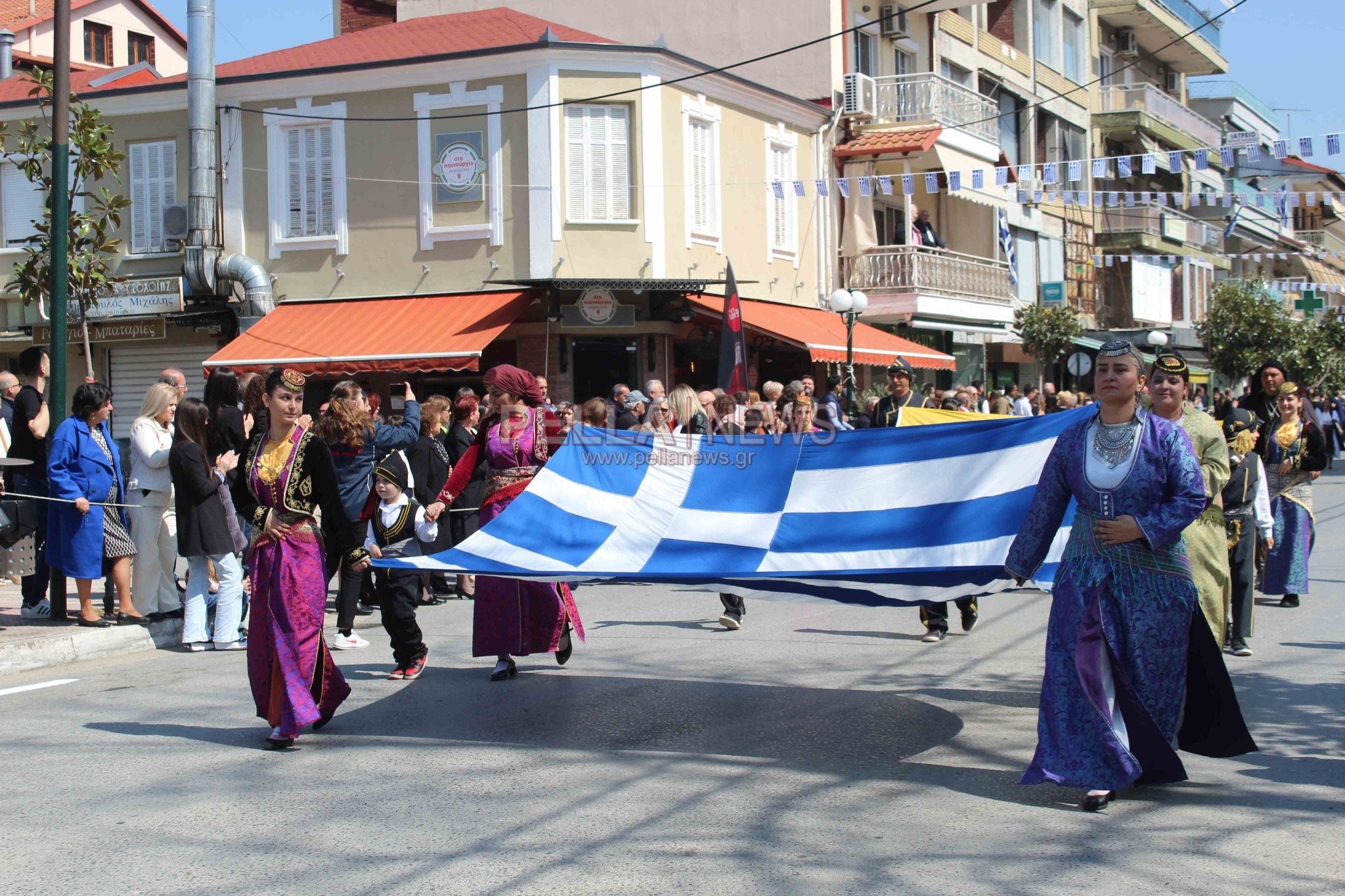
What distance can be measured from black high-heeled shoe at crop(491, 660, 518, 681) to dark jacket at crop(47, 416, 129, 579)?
142 inches

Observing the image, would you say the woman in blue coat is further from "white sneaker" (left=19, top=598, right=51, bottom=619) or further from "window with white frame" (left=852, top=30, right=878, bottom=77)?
"window with white frame" (left=852, top=30, right=878, bottom=77)

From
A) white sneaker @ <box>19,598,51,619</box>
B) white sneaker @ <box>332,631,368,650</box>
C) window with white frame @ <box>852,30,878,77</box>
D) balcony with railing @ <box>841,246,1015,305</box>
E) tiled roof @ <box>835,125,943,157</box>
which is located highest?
window with white frame @ <box>852,30,878,77</box>

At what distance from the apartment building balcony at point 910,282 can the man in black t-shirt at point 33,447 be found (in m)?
19.0

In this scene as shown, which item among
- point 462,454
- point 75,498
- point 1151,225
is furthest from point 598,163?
point 1151,225

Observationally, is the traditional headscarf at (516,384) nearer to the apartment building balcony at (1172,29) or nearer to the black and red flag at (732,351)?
the black and red flag at (732,351)

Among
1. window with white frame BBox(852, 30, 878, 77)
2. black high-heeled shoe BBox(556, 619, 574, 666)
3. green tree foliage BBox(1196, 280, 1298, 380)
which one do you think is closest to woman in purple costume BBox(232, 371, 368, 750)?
black high-heeled shoe BBox(556, 619, 574, 666)

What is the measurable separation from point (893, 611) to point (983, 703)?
3862 mm

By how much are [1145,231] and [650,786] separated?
38.2 m

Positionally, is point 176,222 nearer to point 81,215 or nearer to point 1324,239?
point 81,215

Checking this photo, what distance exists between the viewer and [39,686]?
8.26 meters

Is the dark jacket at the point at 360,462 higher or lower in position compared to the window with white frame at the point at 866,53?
lower

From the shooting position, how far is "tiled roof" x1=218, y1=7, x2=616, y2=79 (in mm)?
22844

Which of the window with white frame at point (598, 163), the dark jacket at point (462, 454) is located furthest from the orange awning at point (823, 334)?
the dark jacket at point (462, 454)

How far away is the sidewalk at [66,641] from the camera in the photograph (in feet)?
29.4
